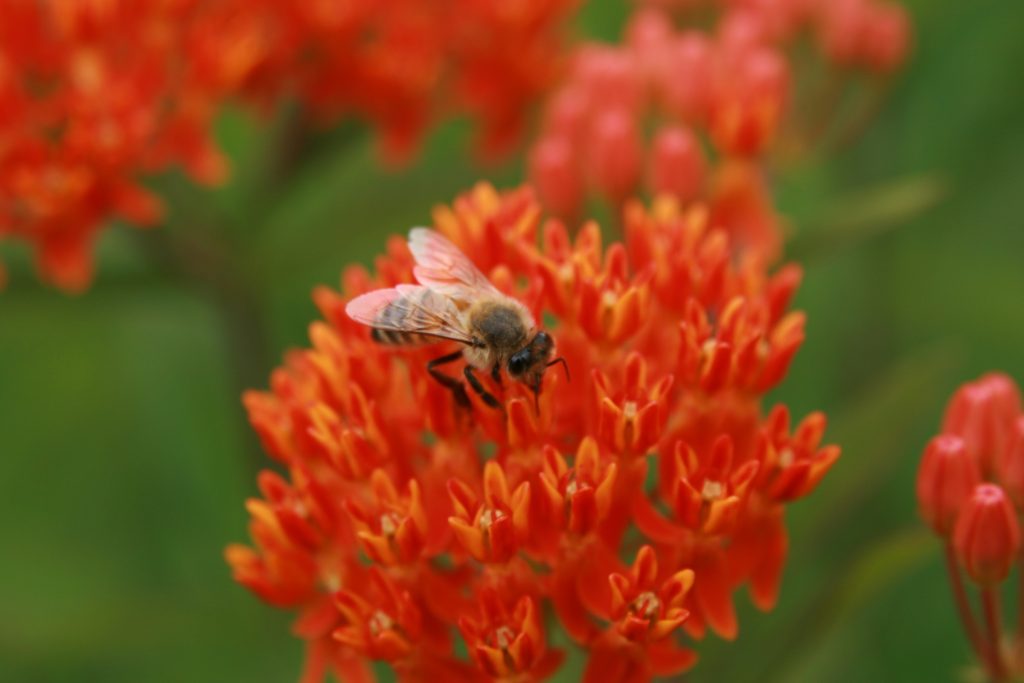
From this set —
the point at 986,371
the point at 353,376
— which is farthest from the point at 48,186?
the point at 986,371

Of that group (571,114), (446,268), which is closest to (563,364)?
(446,268)

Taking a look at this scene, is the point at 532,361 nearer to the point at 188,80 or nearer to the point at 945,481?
the point at 945,481

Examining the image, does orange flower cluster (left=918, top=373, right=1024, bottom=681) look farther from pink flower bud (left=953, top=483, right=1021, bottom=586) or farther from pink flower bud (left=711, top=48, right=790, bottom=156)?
pink flower bud (left=711, top=48, right=790, bottom=156)

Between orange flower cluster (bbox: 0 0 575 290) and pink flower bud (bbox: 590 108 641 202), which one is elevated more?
orange flower cluster (bbox: 0 0 575 290)

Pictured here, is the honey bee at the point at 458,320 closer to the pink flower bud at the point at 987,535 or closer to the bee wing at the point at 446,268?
the bee wing at the point at 446,268

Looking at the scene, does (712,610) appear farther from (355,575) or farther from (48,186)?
(48,186)

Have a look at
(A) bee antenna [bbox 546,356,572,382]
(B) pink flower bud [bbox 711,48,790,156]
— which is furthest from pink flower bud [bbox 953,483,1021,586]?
(B) pink flower bud [bbox 711,48,790,156]
